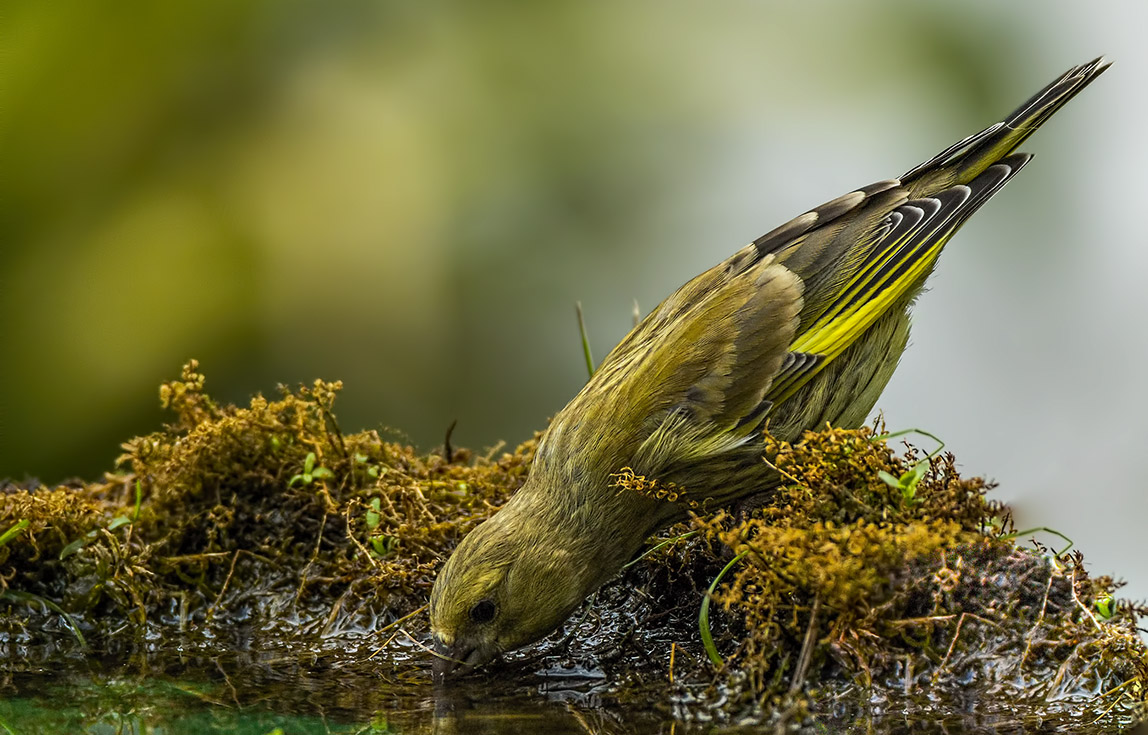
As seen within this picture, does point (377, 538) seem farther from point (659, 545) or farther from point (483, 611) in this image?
point (659, 545)

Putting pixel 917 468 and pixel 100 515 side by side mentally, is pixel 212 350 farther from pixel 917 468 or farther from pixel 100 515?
pixel 917 468

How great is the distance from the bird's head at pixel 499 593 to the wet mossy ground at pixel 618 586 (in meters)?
0.10

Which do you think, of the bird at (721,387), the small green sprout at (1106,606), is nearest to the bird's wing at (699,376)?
the bird at (721,387)

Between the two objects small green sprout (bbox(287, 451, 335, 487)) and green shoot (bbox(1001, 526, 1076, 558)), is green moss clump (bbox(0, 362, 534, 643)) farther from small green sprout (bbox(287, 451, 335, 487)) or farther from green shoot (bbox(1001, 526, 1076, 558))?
green shoot (bbox(1001, 526, 1076, 558))

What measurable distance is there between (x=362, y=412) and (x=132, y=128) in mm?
2561

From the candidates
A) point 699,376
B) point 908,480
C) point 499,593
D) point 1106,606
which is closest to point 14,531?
point 499,593

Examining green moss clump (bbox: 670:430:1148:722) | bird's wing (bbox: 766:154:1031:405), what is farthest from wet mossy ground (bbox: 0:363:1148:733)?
bird's wing (bbox: 766:154:1031:405)

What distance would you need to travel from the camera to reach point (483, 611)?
3.26m

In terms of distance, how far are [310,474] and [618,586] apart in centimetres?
129

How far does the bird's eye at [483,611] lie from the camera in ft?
10.7

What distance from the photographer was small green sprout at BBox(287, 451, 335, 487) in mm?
4059

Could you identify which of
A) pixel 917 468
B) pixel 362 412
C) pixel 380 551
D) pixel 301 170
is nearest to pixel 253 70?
pixel 301 170

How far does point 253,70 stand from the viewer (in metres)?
7.84

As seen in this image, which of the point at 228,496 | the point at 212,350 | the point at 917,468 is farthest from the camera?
the point at 212,350
